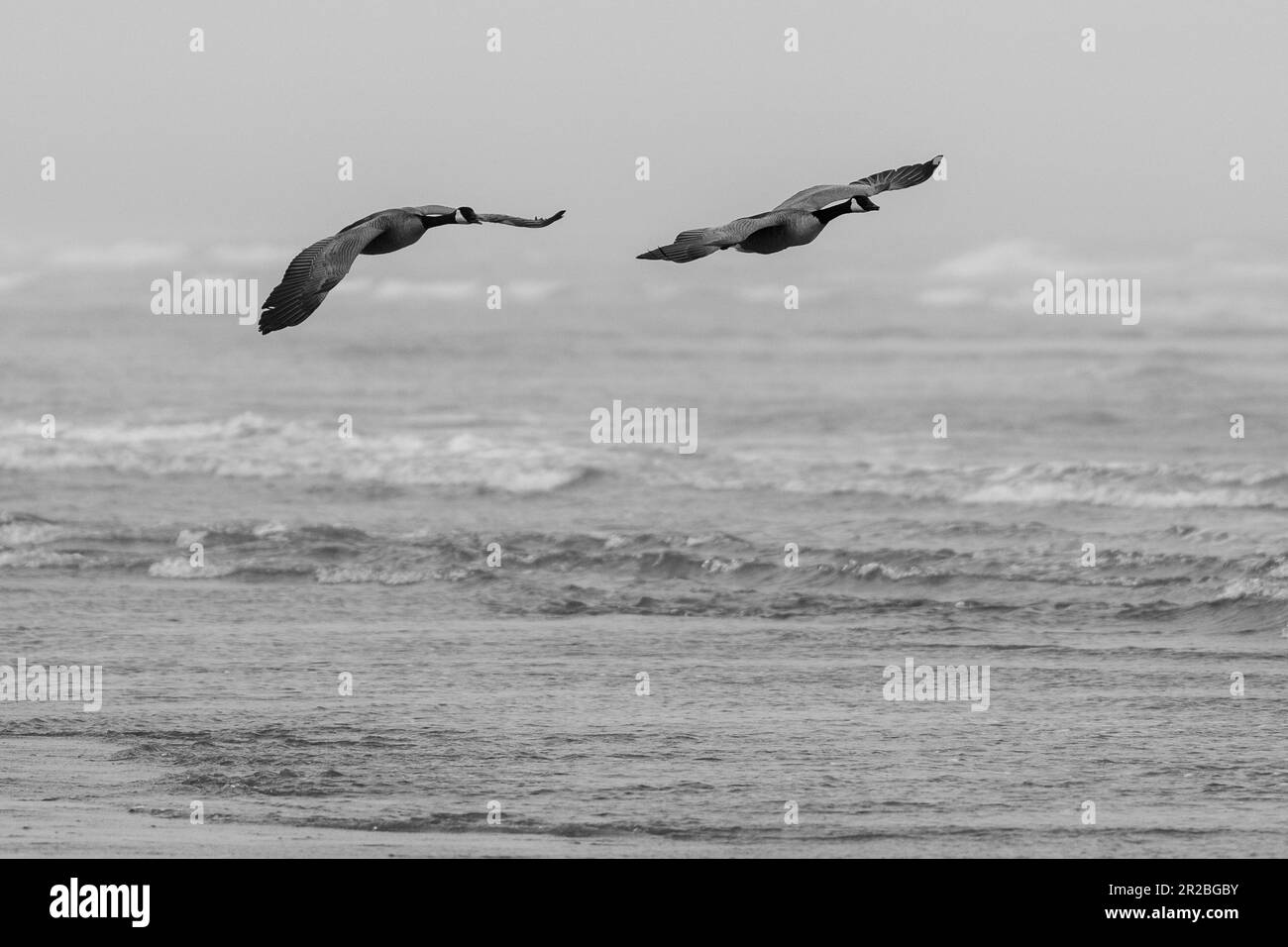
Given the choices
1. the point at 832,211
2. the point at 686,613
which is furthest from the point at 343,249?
the point at 686,613

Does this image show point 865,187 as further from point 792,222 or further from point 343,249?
point 343,249

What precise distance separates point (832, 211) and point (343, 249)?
2959 mm

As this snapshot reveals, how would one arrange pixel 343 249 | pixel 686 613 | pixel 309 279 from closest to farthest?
pixel 309 279
pixel 343 249
pixel 686 613

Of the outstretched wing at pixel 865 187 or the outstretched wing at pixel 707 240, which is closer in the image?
the outstretched wing at pixel 707 240

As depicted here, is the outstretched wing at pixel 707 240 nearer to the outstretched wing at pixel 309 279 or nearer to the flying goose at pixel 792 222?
the flying goose at pixel 792 222

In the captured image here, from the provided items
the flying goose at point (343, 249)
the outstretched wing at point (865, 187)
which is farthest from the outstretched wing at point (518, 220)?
the outstretched wing at point (865, 187)

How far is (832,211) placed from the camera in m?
11.6

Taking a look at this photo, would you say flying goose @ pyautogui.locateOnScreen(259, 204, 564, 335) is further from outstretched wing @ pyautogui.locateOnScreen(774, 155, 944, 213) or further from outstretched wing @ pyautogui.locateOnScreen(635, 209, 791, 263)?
outstretched wing @ pyautogui.locateOnScreen(774, 155, 944, 213)

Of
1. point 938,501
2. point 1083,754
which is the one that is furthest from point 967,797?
point 938,501

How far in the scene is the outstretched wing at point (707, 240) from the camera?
375 inches

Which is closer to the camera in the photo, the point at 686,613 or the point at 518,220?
the point at 518,220

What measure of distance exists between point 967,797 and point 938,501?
14.0 metres

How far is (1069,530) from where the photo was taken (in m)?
22.9
